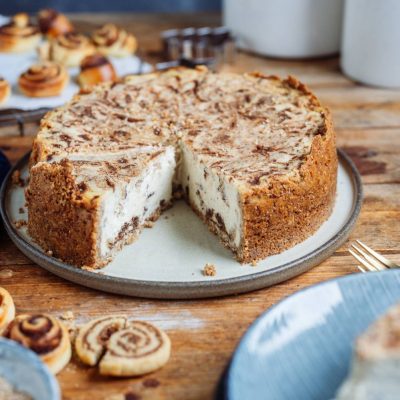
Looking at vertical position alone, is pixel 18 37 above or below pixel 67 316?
above

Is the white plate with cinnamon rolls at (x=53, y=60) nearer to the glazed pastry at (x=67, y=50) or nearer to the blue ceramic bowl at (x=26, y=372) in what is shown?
the glazed pastry at (x=67, y=50)

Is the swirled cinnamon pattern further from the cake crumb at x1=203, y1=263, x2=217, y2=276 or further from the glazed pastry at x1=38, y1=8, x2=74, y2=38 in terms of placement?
the cake crumb at x1=203, y1=263, x2=217, y2=276

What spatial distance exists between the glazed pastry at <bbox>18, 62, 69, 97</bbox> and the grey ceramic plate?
2.89 feet

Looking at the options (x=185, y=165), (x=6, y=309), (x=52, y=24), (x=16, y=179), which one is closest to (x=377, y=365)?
(x=6, y=309)

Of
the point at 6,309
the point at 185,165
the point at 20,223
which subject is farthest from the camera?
the point at 185,165

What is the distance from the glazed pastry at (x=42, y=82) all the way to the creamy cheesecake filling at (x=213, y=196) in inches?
41.1

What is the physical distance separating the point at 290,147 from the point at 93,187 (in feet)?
2.38

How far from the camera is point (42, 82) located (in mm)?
3422

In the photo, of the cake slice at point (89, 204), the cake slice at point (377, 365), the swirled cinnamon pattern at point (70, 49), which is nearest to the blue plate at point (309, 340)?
the cake slice at point (377, 365)

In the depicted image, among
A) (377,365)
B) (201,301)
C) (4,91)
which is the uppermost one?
(377,365)

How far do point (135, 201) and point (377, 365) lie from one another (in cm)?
124

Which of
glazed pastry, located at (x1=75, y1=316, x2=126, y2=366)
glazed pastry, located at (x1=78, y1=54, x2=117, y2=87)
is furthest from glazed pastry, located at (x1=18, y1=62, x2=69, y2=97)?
glazed pastry, located at (x1=75, y1=316, x2=126, y2=366)

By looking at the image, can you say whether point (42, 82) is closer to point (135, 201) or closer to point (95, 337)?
point (135, 201)

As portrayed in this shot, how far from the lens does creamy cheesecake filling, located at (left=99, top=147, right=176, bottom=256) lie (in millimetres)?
2357
